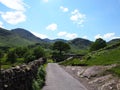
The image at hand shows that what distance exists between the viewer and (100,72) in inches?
1884

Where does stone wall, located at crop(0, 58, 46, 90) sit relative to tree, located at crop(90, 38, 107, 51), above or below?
below

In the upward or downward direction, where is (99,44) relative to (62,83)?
upward

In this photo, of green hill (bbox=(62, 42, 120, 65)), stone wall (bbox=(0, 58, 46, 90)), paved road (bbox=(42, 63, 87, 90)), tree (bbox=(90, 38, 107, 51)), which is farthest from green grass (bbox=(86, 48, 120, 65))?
tree (bbox=(90, 38, 107, 51))

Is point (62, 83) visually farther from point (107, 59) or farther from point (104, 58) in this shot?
point (104, 58)

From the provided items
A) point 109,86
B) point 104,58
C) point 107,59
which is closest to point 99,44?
point 104,58

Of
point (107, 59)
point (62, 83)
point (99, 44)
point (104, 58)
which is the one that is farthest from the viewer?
point (99, 44)

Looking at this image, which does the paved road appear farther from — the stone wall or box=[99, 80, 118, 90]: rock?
the stone wall

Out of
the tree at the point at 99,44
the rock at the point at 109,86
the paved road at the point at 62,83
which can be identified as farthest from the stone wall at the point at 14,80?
the tree at the point at 99,44

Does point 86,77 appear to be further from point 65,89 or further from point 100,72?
point 65,89

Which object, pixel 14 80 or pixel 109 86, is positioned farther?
pixel 109 86

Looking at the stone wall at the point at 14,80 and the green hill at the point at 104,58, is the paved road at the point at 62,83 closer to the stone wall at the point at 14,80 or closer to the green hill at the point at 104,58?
the stone wall at the point at 14,80

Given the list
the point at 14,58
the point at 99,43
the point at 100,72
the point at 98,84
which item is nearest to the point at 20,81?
the point at 98,84

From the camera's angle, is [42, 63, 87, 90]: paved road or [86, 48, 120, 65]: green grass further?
[86, 48, 120, 65]: green grass

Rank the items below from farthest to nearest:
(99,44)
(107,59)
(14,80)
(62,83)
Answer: (99,44) → (107,59) → (62,83) → (14,80)
